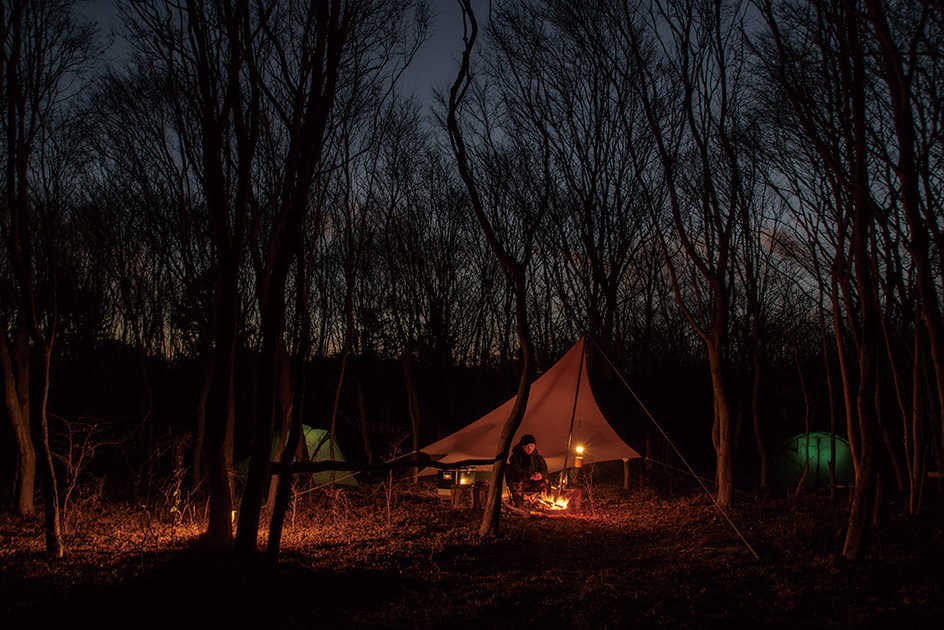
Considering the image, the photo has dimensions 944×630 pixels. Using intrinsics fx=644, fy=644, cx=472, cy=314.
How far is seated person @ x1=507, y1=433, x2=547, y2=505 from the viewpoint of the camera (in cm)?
743

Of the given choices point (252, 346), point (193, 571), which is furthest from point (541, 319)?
point (193, 571)

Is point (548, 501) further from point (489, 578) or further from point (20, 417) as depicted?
point (20, 417)

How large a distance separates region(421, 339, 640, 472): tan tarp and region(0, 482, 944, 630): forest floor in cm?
171

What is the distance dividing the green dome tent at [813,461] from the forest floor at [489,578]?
10.2ft

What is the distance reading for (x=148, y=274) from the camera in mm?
10430

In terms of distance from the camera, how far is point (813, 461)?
948 cm

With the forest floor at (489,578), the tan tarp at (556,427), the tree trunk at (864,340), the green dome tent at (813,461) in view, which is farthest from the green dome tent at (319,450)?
the tree trunk at (864,340)

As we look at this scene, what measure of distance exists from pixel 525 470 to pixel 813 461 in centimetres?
482

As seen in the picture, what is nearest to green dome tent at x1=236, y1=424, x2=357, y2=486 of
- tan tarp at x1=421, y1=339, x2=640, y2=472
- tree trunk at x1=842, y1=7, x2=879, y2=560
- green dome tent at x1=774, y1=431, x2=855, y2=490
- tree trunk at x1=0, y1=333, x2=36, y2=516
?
tan tarp at x1=421, y1=339, x2=640, y2=472

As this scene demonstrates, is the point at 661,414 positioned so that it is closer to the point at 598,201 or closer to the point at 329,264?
the point at 598,201

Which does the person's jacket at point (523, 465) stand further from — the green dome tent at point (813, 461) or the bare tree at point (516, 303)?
the green dome tent at point (813, 461)

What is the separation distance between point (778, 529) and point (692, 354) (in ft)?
47.7

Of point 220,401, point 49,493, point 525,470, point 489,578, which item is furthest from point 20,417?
point 525,470

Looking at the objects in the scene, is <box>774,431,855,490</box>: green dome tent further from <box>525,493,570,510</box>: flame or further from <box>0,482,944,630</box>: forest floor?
<box>525,493,570,510</box>: flame
